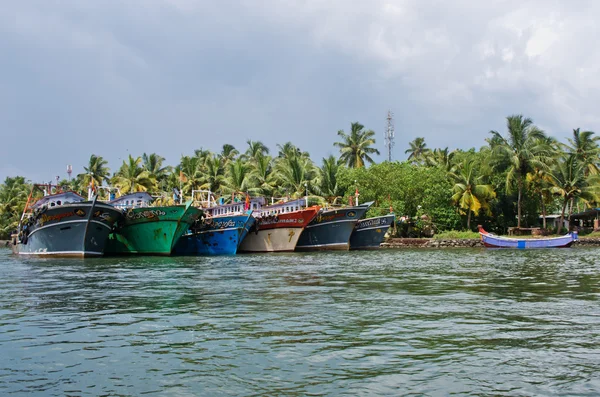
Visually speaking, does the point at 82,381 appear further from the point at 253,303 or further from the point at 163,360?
the point at 253,303

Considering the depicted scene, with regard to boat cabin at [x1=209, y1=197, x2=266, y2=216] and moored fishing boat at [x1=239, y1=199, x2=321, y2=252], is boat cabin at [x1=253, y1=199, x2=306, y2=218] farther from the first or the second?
boat cabin at [x1=209, y1=197, x2=266, y2=216]

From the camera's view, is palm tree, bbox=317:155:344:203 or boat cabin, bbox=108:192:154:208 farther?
palm tree, bbox=317:155:344:203

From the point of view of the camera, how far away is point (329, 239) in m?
50.0

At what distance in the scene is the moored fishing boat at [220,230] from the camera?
4331cm

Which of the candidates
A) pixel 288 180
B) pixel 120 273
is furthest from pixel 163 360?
pixel 288 180

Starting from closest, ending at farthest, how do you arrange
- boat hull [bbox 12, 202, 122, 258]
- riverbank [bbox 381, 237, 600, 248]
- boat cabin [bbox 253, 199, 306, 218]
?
boat hull [bbox 12, 202, 122, 258]
boat cabin [bbox 253, 199, 306, 218]
riverbank [bbox 381, 237, 600, 248]

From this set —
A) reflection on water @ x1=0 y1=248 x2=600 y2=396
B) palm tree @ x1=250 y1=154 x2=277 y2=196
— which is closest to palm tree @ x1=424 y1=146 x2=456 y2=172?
palm tree @ x1=250 y1=154 x2=277 y2=196

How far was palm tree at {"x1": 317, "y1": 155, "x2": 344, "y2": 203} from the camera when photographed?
65.0 m

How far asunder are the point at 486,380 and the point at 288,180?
55.6 m

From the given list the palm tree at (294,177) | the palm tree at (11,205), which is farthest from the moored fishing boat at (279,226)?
the palm tree at (11,205)

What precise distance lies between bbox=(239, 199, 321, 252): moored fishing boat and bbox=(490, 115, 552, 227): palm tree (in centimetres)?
2264

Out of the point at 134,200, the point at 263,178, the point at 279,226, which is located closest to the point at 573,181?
the point at 279,226

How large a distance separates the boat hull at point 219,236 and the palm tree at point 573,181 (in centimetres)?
3242

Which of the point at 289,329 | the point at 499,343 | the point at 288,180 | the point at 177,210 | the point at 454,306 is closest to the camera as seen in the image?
the point at 499,343
